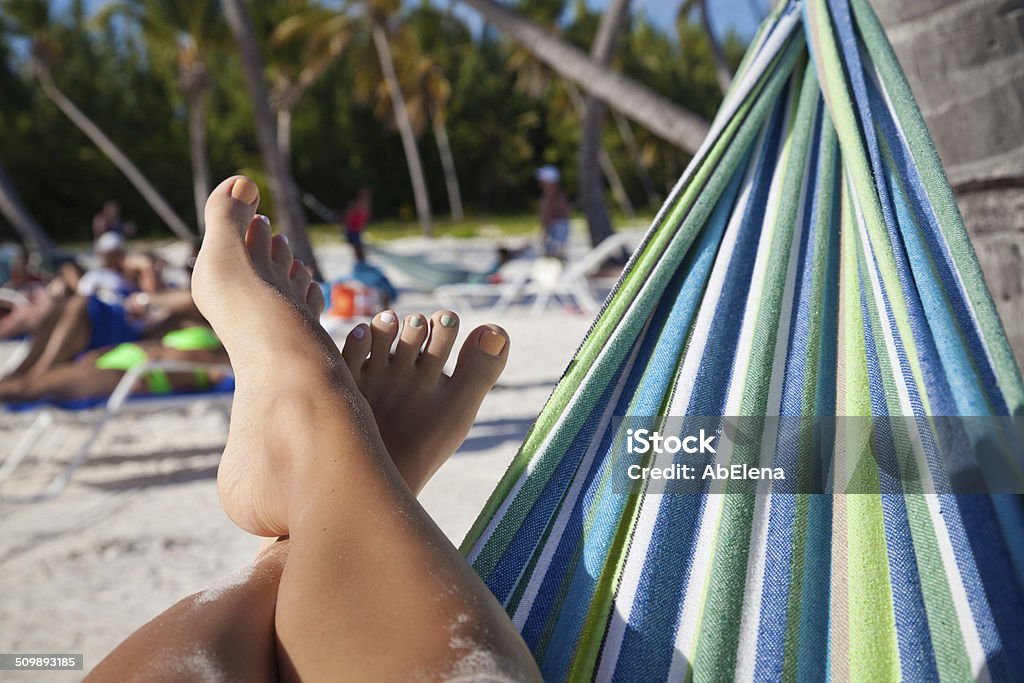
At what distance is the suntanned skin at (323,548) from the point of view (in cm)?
64

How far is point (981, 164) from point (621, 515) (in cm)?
63

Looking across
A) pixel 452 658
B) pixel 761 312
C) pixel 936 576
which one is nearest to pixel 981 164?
pixel 761 312

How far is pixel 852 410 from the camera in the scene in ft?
2.77

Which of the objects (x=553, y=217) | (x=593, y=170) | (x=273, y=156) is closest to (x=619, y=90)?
(x=273, y=156)

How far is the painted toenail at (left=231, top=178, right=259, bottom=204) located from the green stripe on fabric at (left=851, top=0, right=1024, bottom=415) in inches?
34.1

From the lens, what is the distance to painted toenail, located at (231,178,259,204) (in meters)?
1.24

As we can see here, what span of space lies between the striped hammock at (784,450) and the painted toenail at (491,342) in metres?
0.25

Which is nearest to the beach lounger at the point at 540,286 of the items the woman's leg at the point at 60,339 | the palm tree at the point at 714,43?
the palm tree at the point at 714,43

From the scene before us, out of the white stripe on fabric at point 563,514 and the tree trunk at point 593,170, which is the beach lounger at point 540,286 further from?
the white stripe on fabric at point 563,514

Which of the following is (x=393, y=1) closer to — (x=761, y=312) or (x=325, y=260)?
(x=325, y=260)

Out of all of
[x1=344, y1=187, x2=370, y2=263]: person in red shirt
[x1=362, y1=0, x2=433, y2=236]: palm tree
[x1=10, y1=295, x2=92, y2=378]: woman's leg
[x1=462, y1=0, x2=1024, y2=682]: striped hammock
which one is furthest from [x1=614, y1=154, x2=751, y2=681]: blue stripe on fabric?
[x1=362, y1=0, x2=433, y2=236]: palm tree

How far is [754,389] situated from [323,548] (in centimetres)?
47

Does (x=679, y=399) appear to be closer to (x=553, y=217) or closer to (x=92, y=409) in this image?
(x=92, y=409)

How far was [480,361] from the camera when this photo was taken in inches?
47.8
